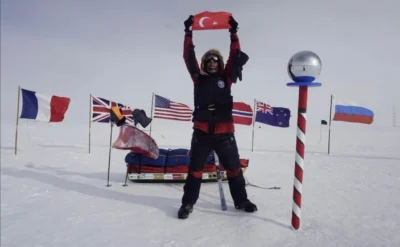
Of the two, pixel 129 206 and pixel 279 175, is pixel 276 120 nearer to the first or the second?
pixel 279 175

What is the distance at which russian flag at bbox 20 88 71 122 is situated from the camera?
10.9 meters

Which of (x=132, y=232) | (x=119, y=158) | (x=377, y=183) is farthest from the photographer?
(x=119, y=158)

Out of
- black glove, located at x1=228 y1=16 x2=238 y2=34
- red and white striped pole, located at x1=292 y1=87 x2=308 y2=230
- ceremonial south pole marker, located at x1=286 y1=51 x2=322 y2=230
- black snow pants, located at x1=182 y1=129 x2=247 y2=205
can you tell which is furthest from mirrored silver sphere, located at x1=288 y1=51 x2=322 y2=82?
black snow pants, located at x1=182 y1=129 x2=247 y2=205

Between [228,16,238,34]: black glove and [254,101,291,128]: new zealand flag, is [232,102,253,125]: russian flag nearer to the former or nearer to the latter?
[254,101,291,128]: new zealand flag

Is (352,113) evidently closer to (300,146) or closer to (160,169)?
(160,169)

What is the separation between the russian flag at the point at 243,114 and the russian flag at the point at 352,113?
3.70m

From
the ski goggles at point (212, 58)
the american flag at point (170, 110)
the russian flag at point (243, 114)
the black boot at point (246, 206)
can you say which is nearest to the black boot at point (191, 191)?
the black boot at point (246, 206)

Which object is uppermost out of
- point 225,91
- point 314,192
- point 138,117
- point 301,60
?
point 301,60

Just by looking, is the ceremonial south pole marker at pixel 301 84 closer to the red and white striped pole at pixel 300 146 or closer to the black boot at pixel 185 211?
the red and white striped pole at pixel 300 146

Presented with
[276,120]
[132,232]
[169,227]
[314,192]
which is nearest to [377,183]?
[314,192]

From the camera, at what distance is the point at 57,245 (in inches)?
124

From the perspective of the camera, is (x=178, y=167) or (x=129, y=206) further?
(x=178, y=167)

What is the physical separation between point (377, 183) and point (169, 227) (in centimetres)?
451

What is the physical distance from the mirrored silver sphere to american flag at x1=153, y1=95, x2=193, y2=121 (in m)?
9.41
